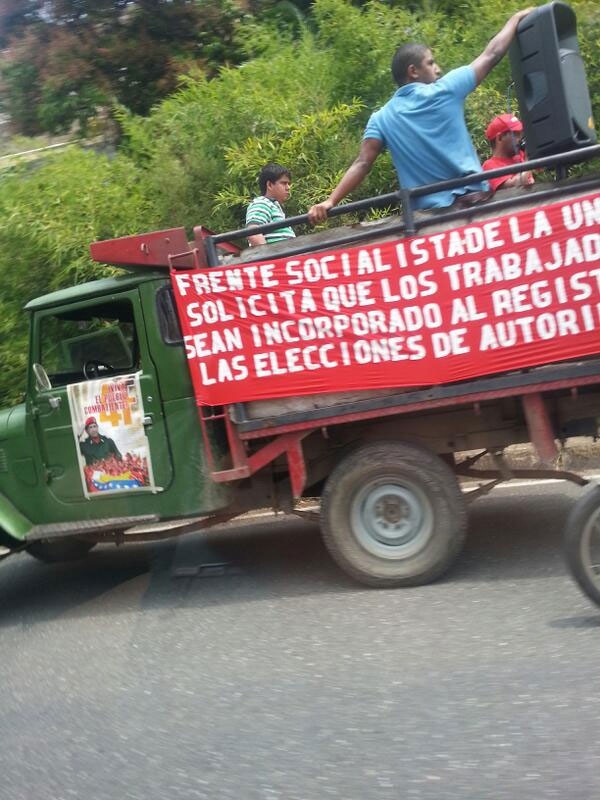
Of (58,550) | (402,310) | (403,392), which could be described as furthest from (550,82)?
(58,550)

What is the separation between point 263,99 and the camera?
29.4ft

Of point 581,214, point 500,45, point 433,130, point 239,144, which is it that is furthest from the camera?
point 239,144

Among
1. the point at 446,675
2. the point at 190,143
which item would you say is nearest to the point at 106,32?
the point at 190,143

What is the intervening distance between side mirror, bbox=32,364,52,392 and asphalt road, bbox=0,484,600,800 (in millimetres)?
1422

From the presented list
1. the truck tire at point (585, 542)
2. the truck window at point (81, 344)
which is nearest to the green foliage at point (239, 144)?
the truck window at point (81, 344)

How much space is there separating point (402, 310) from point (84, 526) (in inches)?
92.3

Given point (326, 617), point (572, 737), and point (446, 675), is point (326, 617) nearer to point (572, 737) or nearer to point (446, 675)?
point (446, 675)

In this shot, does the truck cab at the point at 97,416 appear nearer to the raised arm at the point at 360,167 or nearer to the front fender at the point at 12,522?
the front fender at the point at 12,522

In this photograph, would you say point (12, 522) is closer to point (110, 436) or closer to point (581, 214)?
point (110, 436)

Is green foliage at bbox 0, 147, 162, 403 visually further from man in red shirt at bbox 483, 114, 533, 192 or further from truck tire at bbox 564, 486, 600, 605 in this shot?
truck tire at bbox 564, 486, 600, 605

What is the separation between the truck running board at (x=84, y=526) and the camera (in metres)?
5.45

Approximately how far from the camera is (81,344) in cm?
581

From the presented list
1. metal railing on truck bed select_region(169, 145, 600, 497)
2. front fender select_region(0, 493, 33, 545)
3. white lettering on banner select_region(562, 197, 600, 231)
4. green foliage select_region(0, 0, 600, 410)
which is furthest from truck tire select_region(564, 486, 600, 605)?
green foliage select_region(0, 0, 600, 410)

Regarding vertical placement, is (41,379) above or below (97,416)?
above
